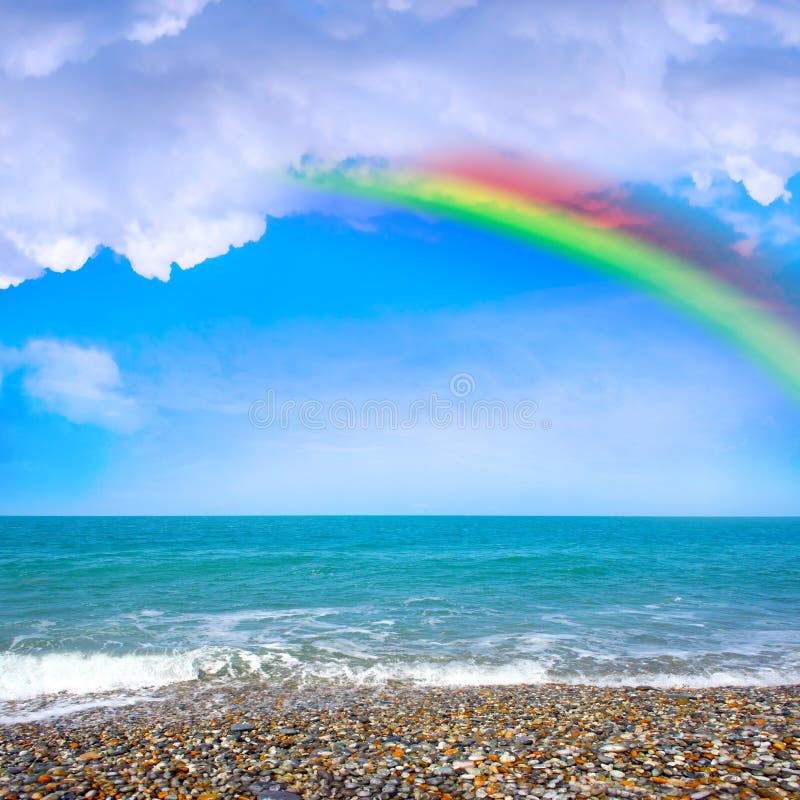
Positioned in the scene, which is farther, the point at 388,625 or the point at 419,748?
the point at 388,625

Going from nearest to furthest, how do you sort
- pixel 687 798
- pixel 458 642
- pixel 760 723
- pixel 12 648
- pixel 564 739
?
pixel 687 798
pixel 564 739
pixel 760 723
pixel 12 648
pixel 458 642

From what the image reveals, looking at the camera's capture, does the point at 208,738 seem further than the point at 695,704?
No

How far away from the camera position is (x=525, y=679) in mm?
15211

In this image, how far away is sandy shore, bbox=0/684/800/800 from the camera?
24.8 ft

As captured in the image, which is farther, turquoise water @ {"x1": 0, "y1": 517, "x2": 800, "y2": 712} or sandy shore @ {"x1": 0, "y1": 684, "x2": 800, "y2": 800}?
turquoise water @ {"x1": 0, "y1": 517, "x2": 800, "y2": 712}

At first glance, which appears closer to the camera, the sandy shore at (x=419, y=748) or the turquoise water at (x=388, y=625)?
the sandy shore at (x=419, y=748)

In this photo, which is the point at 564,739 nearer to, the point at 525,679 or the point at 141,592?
the point at 525,679

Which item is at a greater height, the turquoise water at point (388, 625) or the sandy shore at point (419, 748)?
the sandy shore at point (419, 748)

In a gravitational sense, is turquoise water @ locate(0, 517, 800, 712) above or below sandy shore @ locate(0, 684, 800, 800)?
below

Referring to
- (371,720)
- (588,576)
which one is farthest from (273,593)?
(588,576)

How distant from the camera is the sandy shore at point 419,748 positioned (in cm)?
755

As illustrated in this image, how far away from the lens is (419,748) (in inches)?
357

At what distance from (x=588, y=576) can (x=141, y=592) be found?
100 ft

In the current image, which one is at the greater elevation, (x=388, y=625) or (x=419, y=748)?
(x=419, y=748)
